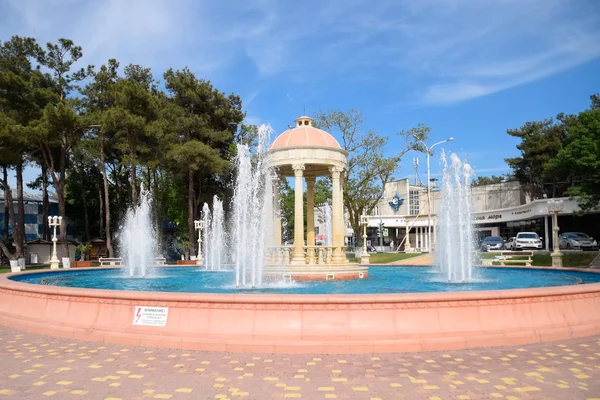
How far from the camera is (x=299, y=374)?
6758 millimetres

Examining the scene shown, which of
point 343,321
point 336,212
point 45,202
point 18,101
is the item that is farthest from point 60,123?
point 343,321

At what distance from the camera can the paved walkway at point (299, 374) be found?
5.94 meters

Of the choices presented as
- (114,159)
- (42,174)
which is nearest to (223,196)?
(114,159)

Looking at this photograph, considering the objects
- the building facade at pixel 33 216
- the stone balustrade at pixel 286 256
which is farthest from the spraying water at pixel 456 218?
→ the building facade at pixel 33 216

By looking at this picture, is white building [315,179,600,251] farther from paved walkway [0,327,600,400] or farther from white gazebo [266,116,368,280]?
paved walkway [0,327,600,400]

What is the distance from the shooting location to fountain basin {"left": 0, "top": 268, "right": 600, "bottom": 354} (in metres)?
8.12

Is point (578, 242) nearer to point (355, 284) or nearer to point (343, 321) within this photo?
point (355, 284)

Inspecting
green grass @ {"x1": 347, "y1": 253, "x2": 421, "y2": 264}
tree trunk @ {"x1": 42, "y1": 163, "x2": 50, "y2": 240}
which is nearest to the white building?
green grass @ {"x1": 347, "y1": 253, "x2": 421, "y2": 264}

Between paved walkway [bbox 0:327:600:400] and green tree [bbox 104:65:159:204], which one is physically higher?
green tree [bbox 104:65:159:204]

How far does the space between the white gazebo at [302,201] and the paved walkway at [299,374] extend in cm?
1120

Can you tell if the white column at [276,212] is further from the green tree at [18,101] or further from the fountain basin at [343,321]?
the green tree at [18,101]

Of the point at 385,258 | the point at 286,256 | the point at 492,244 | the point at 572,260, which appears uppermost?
the point at 286,256

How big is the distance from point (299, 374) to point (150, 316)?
3.34 meters

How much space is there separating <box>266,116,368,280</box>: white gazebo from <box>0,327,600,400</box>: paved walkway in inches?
441
